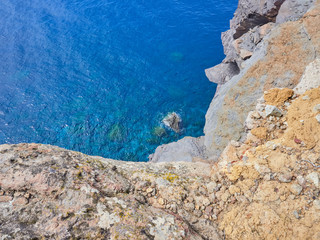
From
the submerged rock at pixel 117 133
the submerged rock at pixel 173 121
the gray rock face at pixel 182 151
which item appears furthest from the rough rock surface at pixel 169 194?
the submerged rock at pixel 173 121

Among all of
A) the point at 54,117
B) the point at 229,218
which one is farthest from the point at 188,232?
the point at 54,117

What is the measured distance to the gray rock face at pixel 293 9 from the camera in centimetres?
1049

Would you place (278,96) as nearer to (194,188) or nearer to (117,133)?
(194,188)

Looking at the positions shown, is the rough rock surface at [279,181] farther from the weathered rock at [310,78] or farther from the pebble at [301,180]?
the weathered rock at [310,78]

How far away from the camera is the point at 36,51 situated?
2423 cm

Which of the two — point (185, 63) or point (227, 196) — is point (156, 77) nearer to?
point (185, 63)

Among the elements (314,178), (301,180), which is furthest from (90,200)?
(314,178)

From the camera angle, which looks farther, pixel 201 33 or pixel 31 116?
pixel 201 33

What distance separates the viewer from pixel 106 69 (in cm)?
2289

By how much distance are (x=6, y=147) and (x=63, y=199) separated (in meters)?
2.21

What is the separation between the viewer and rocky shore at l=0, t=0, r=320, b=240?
4.25 m

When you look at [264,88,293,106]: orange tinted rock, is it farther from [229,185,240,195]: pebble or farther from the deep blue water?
the deep blue water

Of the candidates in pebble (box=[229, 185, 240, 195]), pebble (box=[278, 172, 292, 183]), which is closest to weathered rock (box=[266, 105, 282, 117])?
pebble (box=[278, 172, 292, 183])

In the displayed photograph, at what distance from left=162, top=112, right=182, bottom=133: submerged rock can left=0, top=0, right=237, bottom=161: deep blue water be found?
22.1 inches
